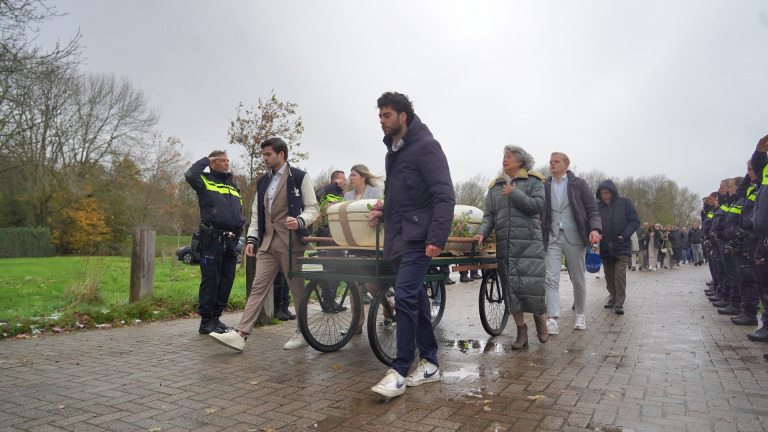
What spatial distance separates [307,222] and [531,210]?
2.31 metres

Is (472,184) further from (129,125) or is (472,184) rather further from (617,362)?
(617,362)

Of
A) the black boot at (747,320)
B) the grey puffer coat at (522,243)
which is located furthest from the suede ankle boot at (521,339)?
the black boot at (747,320)

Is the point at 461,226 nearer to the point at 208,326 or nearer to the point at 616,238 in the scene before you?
the point at 208,326

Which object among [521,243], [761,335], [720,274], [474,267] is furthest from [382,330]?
[720,274]

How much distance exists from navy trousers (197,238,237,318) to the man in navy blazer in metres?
2.97

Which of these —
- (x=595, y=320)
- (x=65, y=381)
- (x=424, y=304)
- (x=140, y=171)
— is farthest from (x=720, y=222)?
(x=140, y=171)

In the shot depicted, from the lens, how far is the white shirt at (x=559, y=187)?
7.21m

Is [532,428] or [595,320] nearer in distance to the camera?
[532,428]

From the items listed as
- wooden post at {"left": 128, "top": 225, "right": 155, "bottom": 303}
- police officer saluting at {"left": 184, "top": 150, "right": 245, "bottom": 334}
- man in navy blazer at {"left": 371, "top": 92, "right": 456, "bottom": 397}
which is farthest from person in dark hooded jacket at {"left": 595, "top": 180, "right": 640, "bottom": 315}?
wooden post at {"left": 128, "top": 225, "right": 155, "bottom": 303}

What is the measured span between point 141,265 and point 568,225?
6.16m

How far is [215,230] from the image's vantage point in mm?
6680

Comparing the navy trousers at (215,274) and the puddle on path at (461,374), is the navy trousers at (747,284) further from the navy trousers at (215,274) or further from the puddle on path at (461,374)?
the navy trousers at (215,274)

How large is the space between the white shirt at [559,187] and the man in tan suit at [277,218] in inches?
127

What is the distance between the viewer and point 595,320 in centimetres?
799
